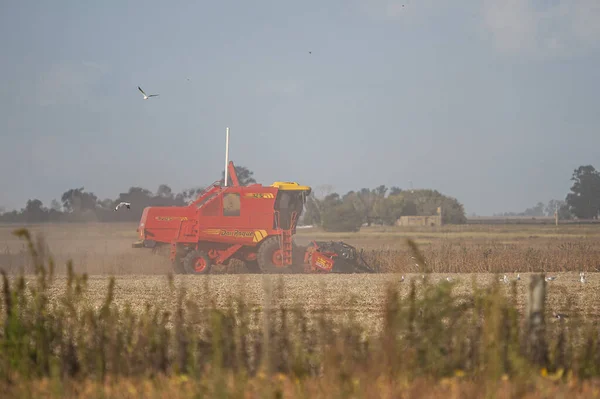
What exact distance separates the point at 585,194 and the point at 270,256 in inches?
3054

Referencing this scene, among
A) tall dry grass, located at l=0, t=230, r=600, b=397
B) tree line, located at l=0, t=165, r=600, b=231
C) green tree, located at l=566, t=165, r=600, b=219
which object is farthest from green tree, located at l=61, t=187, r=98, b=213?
green tree, located at l=566, t=165, r=600, b=219

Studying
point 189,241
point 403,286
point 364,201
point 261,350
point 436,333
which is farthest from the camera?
point 364,201

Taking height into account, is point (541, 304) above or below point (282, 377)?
above

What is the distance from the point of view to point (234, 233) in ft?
66.5

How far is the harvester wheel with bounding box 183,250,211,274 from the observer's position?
786 inches

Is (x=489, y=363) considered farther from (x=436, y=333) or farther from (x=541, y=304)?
(x=541, y=304)

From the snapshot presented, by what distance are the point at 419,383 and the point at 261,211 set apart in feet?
49.5

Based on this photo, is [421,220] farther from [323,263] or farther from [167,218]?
[167,218]

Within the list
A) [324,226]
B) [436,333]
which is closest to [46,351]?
[436,333]

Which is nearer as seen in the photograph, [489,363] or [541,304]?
[489,363]

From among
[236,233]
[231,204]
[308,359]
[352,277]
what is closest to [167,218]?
[231,204]

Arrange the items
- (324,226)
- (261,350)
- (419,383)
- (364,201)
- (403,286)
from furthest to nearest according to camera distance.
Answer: (364,201) < (324,226) < (403,286) < (261,350) < (419,383)

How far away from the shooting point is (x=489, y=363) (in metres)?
5.76

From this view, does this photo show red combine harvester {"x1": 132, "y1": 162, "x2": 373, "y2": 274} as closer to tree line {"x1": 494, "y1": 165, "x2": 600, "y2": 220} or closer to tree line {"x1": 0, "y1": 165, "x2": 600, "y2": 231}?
tree line {"x1": 0, "y1": 165, "x2": 600, "y2": 231}
